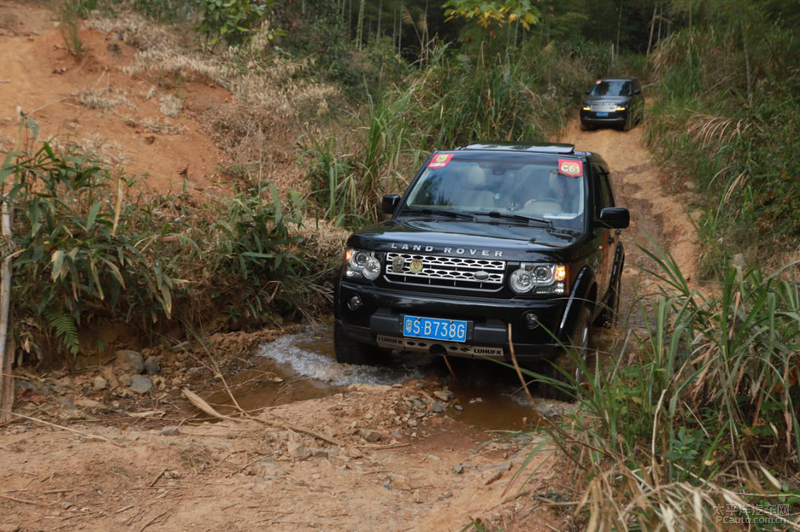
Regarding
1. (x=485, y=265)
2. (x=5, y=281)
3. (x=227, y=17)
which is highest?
(x=227, y=17)

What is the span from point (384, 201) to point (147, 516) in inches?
128

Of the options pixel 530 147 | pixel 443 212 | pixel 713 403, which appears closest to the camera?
pixel 713 403

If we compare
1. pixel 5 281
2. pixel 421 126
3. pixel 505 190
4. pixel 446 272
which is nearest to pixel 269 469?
pixel 446 272

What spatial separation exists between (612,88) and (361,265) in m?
16.5

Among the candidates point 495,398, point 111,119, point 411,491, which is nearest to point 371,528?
point 411,491

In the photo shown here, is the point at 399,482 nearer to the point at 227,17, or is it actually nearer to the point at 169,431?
the point at 169,431

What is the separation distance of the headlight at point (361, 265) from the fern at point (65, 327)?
1945 mm

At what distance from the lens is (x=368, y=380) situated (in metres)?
5.50

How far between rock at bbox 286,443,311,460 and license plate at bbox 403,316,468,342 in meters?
1.06

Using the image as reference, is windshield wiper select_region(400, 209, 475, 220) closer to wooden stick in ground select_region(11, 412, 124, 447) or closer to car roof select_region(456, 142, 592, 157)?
car roof select_region(456, 142, 592, 157)

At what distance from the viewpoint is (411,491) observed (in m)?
3.70

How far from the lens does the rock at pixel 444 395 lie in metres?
5.14

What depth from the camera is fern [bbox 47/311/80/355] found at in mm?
4984

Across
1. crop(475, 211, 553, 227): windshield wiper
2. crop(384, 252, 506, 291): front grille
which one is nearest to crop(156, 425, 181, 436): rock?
crop(384, 252, 506, 291): front grille
